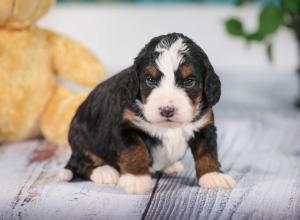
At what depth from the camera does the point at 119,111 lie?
2.36 meters

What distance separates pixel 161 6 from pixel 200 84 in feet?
9.16

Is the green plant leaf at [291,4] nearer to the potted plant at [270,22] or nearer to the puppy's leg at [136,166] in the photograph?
the potted plant at [270,22]

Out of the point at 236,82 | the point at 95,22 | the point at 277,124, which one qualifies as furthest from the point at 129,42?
the point at 277,124

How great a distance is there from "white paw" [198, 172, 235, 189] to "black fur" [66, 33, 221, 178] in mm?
74

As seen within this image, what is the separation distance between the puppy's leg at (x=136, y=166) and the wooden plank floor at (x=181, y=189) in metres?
0.03

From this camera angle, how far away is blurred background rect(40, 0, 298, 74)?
4910 millimetres

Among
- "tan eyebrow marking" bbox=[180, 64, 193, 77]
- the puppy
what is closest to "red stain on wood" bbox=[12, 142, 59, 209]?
the puppy

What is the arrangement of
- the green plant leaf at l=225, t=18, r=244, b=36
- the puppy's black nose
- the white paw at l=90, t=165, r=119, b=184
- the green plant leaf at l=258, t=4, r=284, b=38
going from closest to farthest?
1. the puppy's black nose
2. the white paw at l=90, t=165, r=119, b=184
3. the green plant leaf at l=258, t=4, r=284, b=38
4. the green plant leaf at l=225, t=18, r=244, b=36

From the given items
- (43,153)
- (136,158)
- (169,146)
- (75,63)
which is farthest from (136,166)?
(75,63)

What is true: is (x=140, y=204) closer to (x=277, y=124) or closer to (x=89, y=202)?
(x=89, y=202)

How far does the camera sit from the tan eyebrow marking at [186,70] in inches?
86.1

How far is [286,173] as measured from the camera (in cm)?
261

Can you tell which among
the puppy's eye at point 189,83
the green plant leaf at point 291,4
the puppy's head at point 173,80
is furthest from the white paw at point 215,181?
the green plant leaf at point 291,4

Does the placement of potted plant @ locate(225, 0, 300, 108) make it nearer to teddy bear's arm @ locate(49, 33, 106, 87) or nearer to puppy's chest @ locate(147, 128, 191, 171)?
teddy bear's arm @ locate(49, 33, 106, 87)
